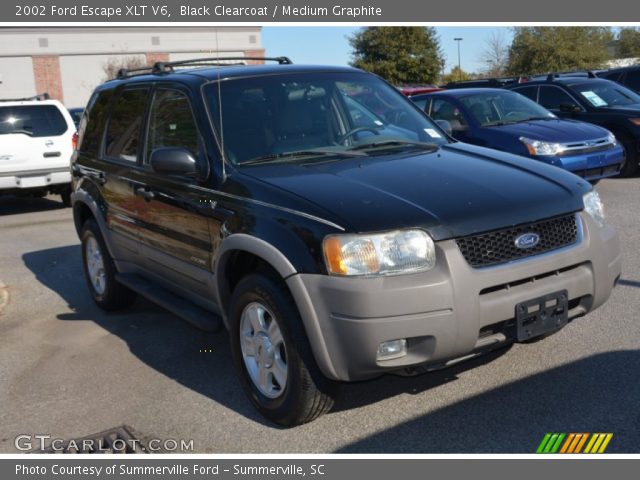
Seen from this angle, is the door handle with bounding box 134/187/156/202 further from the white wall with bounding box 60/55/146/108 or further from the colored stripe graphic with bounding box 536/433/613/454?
the white wall with bounding box 60/55/146/108

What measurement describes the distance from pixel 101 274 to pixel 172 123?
76.5 inches

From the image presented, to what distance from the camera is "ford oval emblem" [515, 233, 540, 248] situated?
371 cm

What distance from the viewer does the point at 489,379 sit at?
4367mm

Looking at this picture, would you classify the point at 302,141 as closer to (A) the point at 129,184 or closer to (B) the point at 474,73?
(A) the point at 129,184

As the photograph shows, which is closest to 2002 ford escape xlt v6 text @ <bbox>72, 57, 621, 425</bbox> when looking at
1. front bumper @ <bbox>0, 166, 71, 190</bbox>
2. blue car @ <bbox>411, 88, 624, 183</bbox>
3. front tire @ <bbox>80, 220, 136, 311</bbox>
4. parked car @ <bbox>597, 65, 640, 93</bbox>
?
front tire @ <bbox>80, 220, 136, 311</bbox>

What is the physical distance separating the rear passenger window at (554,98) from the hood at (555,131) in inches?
77.6

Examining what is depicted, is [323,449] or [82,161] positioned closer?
[323,449]

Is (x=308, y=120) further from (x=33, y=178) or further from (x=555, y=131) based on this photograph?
(x=33, y=178)

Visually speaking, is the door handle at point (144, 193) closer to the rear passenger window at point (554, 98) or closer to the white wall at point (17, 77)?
the rear passenger window at point (554, 98)

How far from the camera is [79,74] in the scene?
165 ft

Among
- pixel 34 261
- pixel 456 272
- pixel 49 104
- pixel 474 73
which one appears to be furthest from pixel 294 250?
pixel 474 73

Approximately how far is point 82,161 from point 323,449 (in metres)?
3.89

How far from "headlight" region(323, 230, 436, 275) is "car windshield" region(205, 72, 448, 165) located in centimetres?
110

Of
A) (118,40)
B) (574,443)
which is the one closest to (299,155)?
(574,443)
